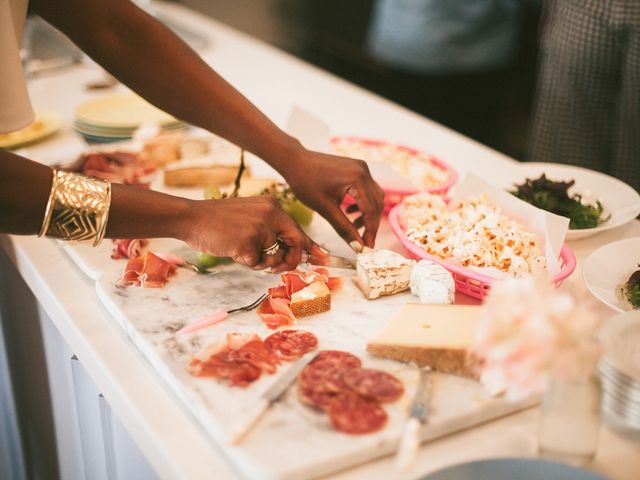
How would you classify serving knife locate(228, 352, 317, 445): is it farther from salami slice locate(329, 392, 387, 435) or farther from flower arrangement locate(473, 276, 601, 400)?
flower arrangement locate(473, 276, 601, 400)

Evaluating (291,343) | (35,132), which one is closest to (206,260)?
(291,343)

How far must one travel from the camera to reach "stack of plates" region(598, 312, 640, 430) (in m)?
1.10

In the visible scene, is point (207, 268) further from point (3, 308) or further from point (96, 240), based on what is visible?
point (3, 308)

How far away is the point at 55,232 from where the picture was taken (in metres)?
1.25

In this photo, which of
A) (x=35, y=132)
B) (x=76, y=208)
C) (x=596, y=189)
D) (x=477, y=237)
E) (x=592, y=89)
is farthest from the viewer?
(x=592, y=89)

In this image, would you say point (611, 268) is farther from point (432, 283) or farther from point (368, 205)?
point (368, 205)

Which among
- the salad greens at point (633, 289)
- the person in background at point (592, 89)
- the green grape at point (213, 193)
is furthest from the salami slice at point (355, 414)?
the person in background at point (592, 89)

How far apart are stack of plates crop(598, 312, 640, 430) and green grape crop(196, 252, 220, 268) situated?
80 centimetres

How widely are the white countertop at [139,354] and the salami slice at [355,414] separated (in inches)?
2.3

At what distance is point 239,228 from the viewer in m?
1.33

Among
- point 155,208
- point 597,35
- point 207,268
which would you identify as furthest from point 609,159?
point 155,208

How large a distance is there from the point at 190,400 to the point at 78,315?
0.41 meters

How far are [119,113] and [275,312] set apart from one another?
134 cm

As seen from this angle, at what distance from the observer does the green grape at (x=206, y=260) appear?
1559 mm
